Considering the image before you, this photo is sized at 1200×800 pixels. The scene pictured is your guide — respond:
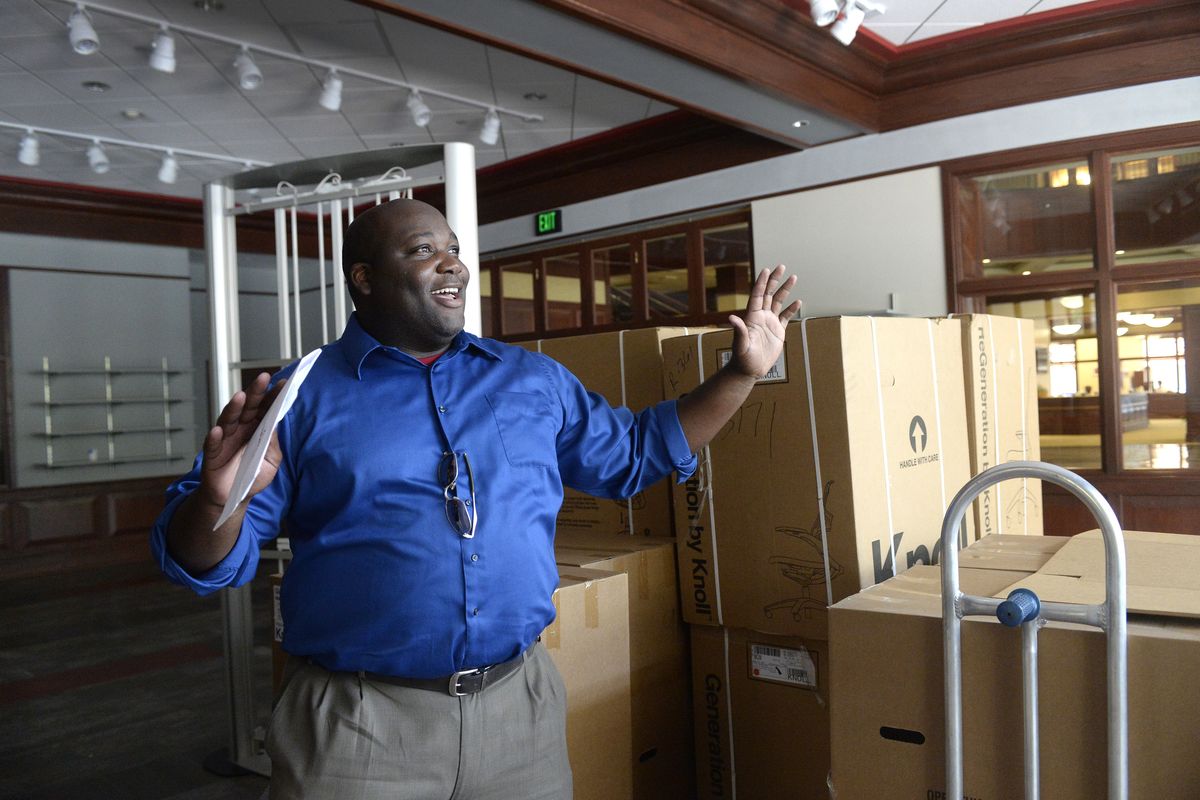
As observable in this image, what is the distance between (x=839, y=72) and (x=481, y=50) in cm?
172

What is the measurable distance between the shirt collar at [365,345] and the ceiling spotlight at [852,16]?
9.01ft

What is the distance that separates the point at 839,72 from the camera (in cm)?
422

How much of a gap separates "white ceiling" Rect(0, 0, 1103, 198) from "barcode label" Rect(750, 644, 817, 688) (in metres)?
2.25

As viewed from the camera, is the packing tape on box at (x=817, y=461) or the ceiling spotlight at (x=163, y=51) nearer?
the packing tape on box at (x=817, y=461)

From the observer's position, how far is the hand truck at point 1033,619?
1.13 metres

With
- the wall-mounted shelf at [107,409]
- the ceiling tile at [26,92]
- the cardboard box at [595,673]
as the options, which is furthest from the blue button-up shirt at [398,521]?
the wall-mounted shelf at [107,409]

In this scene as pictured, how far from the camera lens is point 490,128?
17.3 ft

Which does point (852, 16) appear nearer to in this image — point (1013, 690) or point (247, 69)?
point (247, 69)

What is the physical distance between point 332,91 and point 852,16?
2.56 m

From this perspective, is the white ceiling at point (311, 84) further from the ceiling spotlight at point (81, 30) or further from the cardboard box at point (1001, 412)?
the cardboard box at point (1001, 412)

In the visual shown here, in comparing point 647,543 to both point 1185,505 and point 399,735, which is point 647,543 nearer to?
point 399,735

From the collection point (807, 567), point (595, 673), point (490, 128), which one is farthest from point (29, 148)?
point (807, 567)

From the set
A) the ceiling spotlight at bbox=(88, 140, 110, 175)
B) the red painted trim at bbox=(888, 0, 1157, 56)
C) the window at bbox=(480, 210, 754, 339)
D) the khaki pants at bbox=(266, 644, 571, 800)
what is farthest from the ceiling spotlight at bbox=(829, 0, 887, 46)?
the ceiling spotlight at bbox=(88, 140, 110, 175)

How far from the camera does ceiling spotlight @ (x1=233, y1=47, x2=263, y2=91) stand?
13.4 feet
